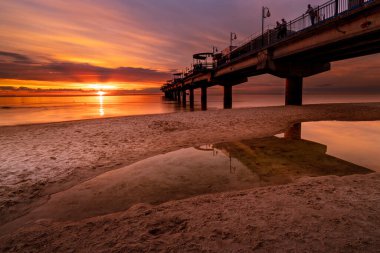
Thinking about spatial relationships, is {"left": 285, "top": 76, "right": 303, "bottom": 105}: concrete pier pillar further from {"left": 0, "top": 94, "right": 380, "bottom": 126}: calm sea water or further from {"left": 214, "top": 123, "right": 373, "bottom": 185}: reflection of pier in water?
{"left": 0, "top": 94, "right": 380, "bottom": 126}: calm sea water

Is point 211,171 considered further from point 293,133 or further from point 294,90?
point 294,90

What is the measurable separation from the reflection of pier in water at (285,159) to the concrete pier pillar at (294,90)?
16.7 meters

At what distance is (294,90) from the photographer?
82.0 feet

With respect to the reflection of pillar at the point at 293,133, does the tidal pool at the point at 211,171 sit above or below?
below

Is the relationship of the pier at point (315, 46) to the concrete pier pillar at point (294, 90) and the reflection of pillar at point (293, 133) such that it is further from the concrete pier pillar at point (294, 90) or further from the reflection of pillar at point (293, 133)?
the reflection of pillar at point (293, 133)

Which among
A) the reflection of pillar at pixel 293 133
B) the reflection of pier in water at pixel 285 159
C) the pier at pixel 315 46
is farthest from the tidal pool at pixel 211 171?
the pier at pixel 315 46

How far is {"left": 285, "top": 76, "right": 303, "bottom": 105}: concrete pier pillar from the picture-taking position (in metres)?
24.8

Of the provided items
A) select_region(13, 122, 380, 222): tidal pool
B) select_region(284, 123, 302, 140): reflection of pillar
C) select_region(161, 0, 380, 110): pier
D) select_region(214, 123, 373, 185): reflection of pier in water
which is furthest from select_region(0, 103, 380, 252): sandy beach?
select_region(161, 0, 380, 110): pier

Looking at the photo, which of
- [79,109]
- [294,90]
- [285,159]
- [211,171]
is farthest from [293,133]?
[79,109]

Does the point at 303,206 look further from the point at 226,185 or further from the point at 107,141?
the point at 107,141

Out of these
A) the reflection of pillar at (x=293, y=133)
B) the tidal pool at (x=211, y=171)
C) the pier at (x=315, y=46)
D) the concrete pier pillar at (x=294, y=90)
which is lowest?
the tidal pool at (x=211, y=171)

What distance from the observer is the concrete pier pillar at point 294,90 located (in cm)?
2483

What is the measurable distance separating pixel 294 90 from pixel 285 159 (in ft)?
67.8

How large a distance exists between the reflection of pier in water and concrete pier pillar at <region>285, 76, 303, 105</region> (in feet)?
54.7
